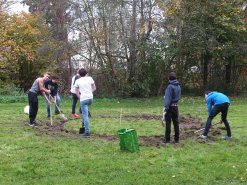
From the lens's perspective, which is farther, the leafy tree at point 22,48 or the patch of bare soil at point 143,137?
the leafy tree at point 22,48

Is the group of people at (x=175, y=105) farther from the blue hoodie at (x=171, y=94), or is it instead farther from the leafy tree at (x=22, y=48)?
the leafy tree at (x=22, y=48)

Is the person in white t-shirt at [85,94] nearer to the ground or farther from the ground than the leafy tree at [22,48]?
Result: nearer to the ground

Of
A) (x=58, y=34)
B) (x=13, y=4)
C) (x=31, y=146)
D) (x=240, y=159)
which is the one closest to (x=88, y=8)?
(x=58, y=34)

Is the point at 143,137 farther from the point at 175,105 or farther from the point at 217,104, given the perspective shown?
the point at 217,104

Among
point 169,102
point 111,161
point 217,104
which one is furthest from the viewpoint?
point 217,104

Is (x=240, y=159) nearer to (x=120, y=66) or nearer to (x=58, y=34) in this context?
(x=120, y=66)

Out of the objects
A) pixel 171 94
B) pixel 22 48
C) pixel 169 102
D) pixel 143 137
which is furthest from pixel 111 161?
pixel 22 48

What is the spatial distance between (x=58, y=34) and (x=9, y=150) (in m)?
19.1

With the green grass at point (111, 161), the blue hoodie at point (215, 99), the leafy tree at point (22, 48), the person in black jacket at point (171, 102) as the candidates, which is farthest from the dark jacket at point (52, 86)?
the leafy tree at point (22, 48)

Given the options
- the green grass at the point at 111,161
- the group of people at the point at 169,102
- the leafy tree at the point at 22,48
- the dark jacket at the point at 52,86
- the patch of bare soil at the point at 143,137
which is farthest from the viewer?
the leafy tree at the point at 22,48

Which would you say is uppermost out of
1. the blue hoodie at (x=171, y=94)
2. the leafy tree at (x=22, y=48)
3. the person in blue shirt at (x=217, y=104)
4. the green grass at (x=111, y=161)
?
the leafy tree at (x=22, y=48)

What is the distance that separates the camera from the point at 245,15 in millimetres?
27562

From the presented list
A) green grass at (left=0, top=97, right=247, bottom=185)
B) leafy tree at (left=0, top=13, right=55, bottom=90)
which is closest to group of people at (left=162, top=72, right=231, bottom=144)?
green grass at (left=0, top=97, right=247, bottom=185)

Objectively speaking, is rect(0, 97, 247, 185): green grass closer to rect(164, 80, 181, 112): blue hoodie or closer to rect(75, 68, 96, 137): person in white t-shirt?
rect(75, 68, 96, 137): person in white t-shirt
